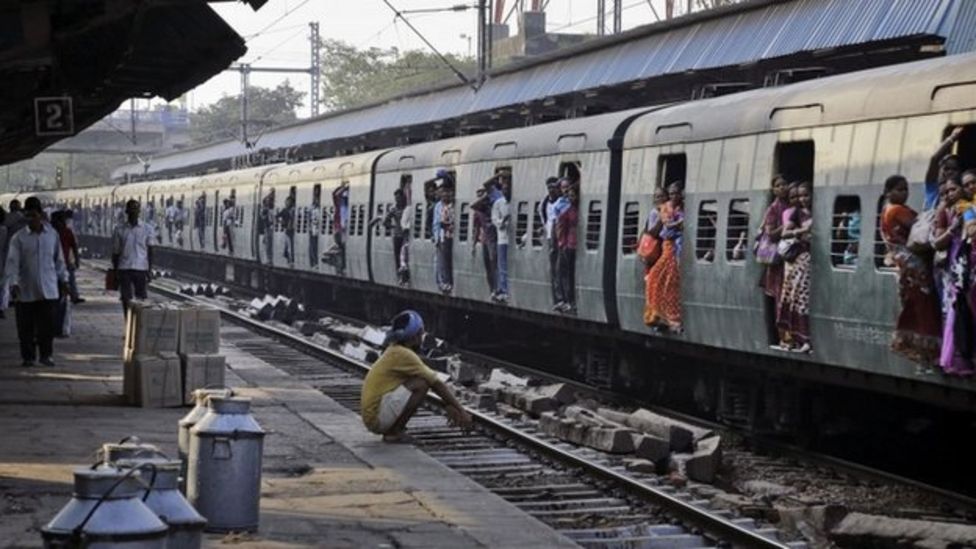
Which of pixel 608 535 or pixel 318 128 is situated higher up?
pixel 318 128

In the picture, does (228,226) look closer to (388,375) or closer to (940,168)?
(388,375)

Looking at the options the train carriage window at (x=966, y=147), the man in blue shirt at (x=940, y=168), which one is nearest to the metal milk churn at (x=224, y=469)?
the man in blue shirt at (x=940, y=168)

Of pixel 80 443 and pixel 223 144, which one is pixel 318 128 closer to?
pixel 223 144

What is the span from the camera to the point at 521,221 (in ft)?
72.1

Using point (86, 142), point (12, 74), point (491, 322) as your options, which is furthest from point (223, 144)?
point (12, 74)

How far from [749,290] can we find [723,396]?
2092 millimetres

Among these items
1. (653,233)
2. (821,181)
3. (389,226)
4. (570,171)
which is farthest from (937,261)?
(389,226)

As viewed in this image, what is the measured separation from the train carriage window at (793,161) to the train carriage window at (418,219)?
13.0m

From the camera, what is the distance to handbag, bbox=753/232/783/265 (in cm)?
1414

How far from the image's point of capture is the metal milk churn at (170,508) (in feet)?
24.2

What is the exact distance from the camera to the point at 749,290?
1478 cm

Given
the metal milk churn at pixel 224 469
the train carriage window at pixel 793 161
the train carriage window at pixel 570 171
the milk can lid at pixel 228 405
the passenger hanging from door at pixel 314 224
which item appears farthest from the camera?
the passenger hanging from door at pixel 314 224

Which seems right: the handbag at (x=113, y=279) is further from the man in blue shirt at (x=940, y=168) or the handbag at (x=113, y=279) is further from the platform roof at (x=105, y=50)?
the man in blue shirt at (x=940, y=168)

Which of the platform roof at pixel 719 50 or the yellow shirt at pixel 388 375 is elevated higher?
the platform roof at pixel 719 50
